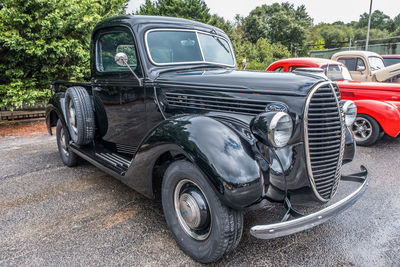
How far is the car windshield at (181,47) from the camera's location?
2.88 meters

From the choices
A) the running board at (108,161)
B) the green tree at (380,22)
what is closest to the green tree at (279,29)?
the running board at (108,161)

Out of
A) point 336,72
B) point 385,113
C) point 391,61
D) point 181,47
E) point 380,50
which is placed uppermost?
point 380,50

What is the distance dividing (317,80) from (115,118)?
2.31 meters

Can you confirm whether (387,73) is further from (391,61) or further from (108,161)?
(108,161)

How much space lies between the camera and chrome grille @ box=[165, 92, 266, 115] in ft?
7.07

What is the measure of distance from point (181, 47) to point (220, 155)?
170cm

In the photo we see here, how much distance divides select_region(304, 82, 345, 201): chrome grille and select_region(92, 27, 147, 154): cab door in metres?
1.70

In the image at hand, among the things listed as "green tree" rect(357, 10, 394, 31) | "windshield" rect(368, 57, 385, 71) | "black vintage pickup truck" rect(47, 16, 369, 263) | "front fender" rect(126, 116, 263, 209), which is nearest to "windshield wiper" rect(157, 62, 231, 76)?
"black vintage pickup truck" rect(47, 16, 369, 263)

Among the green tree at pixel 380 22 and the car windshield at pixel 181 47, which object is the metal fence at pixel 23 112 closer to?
the car windshield at pixel 181 47

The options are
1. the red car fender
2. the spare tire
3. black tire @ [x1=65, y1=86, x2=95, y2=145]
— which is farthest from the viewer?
the red car fender

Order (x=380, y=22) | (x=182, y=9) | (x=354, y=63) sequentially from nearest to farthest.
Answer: (x=354, y=63) < (x=182, y=9) < (x=380, y=22)

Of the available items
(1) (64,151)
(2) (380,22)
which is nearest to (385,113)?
(1) (64,151)

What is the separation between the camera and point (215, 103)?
236 cm

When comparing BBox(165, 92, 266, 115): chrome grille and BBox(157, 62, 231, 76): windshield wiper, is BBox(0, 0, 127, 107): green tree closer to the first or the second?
BBox(157, 62, 231, 76): windshield wiper
